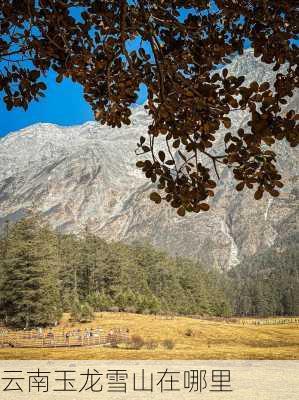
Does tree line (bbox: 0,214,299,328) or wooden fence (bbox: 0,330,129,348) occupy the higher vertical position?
tree line (bbox: 0,214,299,328)

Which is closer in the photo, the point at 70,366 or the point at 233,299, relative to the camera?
the point at 70,366

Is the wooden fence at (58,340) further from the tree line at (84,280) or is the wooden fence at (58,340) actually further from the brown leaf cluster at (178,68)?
the brown leaf cluster at (178,68)

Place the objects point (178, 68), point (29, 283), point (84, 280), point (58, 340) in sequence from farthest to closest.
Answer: point (84, 280) → point (29, 283) → point (58, 340) → point (178, 68)

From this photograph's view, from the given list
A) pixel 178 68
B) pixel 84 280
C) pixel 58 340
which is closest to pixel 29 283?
pixel 58 340

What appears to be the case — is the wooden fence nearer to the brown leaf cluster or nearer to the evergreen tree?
the evergreen tree

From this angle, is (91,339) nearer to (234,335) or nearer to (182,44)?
(234,335)

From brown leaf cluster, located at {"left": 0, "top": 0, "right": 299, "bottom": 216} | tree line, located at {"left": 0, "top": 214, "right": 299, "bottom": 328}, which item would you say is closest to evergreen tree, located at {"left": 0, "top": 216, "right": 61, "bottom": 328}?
tree line, located at {"left": 0, "top": 214, "right": 299, "bottom": 328}

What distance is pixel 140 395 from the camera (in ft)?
38.0

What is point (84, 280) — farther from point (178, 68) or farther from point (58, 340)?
point (178, 68)

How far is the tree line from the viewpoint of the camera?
151 ft

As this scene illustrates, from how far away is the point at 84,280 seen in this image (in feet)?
Result: 241

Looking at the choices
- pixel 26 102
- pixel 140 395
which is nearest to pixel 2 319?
pixel 140 395

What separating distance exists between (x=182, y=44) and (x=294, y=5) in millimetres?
868

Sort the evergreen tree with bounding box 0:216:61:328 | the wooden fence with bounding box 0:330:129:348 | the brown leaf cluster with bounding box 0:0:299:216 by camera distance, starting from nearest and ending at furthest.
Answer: the brown leaf cluster with bounding box 0:0:299:216 < the wooden fence with bounding box 0:330:129:348 < the evergreen tree with bounding box 0:216:61:328
